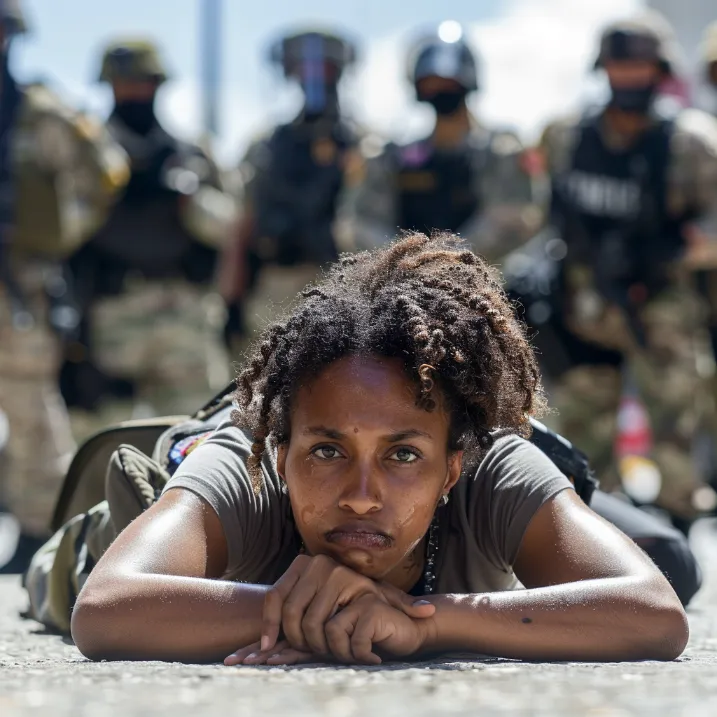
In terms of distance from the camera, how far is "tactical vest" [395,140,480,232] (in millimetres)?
6773

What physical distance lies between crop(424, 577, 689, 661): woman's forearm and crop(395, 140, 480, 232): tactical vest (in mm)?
4266

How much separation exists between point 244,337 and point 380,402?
15.4ft

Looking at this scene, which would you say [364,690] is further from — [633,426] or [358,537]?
[633,426]

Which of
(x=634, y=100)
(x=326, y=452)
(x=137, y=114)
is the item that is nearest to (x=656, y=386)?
(x=634, y=100)

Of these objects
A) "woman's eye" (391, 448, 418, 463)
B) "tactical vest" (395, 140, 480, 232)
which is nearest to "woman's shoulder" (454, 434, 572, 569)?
"woman's eye" (391, 448, 418, 463)

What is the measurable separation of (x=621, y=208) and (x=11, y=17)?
3.03m

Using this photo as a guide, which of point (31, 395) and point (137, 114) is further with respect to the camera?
point (137, 114)

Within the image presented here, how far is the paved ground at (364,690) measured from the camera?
198 cm

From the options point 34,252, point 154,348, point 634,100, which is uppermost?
point 634,100

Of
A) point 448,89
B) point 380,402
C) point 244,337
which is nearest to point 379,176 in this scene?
point 448,89

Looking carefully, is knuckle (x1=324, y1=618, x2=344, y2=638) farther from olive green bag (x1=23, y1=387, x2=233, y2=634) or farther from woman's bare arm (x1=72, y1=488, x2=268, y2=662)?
olive green bag (x1=23, y1=387, x2=233, y2=634)

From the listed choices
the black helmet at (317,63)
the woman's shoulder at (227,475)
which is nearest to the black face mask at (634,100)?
the black helmet at (317,63)

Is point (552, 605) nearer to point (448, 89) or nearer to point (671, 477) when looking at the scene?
point (671, 477)

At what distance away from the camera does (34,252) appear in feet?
21.4
